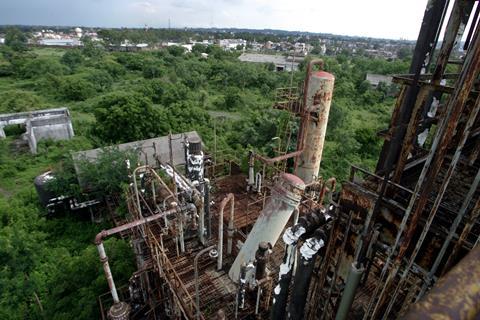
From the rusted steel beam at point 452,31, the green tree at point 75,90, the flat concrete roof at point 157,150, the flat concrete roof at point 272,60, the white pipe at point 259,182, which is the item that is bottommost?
the green tree at point 75,90

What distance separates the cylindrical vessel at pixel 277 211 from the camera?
7.32 metres

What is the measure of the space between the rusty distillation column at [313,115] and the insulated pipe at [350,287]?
9.31 m

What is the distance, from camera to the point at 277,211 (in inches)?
297

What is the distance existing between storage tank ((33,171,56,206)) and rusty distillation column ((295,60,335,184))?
14700 millimetres

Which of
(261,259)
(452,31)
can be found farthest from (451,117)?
(261,259)

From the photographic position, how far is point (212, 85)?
49719mm

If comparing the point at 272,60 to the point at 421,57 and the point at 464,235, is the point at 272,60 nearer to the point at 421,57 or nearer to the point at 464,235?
the point at 421,57

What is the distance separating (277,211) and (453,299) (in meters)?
6.43

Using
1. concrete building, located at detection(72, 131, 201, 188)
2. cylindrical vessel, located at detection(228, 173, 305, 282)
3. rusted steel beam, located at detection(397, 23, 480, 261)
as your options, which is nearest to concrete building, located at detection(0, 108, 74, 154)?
concrete building, located at detection(72, 131, 201, 188)

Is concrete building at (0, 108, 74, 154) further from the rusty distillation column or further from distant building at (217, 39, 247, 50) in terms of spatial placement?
distant building at (217, 39, 247, 50)

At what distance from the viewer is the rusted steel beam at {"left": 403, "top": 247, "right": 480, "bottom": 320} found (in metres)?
1.11

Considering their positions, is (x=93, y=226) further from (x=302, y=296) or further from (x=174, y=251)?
(x=302, y=296)

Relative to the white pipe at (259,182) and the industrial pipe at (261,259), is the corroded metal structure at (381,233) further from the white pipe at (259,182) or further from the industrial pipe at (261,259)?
the white pipe at (259,182)

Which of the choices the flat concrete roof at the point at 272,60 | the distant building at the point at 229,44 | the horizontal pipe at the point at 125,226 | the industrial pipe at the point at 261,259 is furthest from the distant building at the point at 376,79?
the distant building at the point at 229,44
